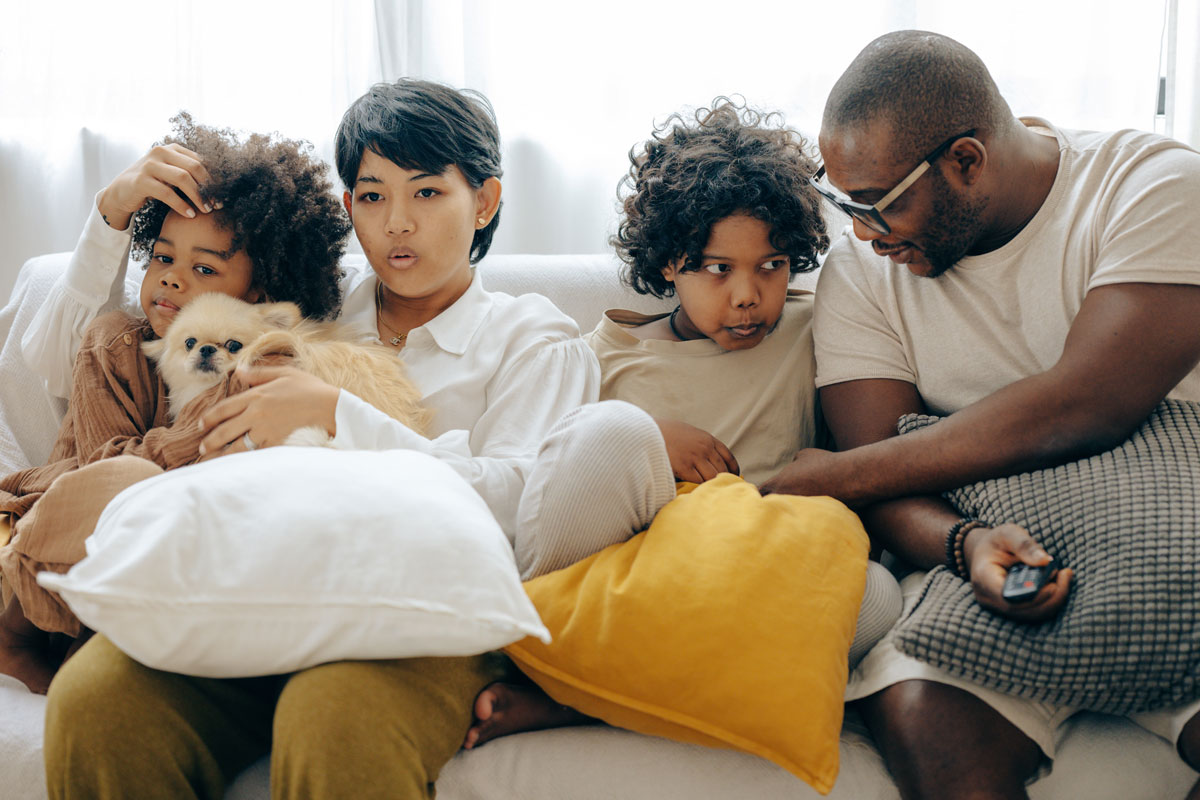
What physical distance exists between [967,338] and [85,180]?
2.18 m

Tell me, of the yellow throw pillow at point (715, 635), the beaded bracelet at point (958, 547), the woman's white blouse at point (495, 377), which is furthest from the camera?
the woman's white blouse at point (495, 377)

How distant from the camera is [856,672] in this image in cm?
127

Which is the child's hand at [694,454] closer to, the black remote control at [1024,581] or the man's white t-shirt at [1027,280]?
the man's white t-shirt at [1027,280]

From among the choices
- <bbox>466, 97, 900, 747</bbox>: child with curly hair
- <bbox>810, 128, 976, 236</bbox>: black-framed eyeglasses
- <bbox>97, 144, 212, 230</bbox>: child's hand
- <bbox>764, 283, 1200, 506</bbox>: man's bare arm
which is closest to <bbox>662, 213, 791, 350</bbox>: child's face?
<bbox>466, 97, 900, 747</bbox>: child with curly hair

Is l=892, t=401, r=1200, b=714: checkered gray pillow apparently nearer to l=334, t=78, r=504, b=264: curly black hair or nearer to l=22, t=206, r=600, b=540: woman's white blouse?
l=22, t=206, r=600, b=540: woman's white blouse

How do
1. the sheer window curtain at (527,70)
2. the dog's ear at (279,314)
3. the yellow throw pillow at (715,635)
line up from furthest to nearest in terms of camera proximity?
the sheer window curtain at (527,70)
the dog's ear at (279,314)
the yellow throw pillow at (715,635)

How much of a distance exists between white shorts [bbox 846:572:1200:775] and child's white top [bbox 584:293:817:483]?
49 centimetres

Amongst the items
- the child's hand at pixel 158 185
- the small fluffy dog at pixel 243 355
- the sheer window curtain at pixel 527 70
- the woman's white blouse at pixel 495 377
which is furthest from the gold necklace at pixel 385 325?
the sheer window curtain at pixel 527 70

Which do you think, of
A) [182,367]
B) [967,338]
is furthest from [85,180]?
[967,338]

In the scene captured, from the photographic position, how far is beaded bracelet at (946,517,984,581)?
4.18ft

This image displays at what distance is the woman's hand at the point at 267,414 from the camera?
4.25ft

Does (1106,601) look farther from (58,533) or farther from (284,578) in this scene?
(58,533)

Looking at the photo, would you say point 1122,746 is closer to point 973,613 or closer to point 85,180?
point 973,613

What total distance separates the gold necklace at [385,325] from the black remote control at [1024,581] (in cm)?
108
